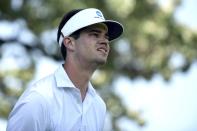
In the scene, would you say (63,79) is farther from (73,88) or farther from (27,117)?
(27,117)

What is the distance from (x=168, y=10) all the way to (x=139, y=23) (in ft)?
1.70

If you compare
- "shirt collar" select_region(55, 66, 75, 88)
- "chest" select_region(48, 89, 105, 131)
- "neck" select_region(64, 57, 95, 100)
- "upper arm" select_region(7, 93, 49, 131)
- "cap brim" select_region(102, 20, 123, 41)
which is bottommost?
"upper arm" select_region(7, 93, 49, 131)

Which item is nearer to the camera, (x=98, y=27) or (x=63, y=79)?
(x=63, y=79)

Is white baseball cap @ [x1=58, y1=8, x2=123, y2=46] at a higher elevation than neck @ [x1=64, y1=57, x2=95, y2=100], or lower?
higher

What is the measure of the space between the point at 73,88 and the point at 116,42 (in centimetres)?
583

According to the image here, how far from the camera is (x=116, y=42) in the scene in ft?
33.5

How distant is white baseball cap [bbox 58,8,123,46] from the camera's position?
4488 millimetres

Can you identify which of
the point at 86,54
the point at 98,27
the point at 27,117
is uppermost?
the point at 98,27

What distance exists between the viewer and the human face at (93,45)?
14.4 feet

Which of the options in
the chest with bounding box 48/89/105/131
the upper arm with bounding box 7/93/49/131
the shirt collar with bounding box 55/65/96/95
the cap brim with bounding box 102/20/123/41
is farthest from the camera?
the cap brim with bounding box 102/20/123/41

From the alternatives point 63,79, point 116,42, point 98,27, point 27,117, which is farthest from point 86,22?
point 116,42

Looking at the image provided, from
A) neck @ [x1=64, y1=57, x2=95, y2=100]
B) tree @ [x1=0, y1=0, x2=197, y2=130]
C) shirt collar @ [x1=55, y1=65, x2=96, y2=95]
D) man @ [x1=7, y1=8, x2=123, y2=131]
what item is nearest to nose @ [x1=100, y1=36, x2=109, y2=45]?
man @ [x1=7, y1=8, x2=123, y2=131]

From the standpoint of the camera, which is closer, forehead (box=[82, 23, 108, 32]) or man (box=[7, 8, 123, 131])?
man (box=[7, 8, 123, 131])

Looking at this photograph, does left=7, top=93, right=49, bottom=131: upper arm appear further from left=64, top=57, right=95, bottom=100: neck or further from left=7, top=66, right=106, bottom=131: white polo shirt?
left=64, top=57, right=95, bottom=100: neck
